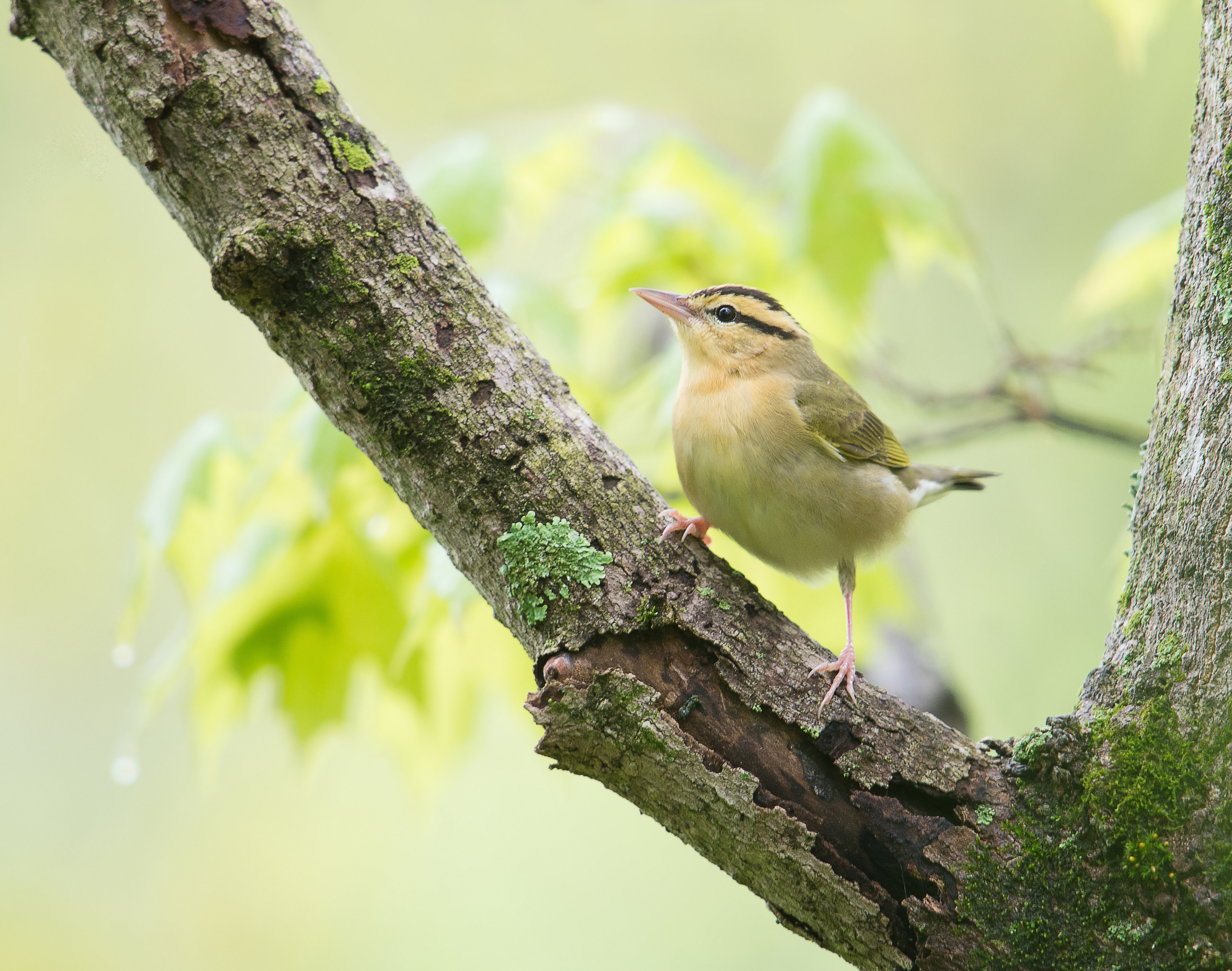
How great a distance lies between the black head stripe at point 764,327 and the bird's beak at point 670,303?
21cm

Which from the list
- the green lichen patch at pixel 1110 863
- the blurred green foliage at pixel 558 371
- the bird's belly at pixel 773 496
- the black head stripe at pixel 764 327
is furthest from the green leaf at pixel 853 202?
the green lichen patch at pixel 1110 863

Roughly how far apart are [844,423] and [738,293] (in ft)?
2.25

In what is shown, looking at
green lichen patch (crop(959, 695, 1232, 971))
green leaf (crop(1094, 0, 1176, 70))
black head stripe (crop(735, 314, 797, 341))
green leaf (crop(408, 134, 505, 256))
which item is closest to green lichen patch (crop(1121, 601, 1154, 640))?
green lichen patch (crop(959, 695, 1232, 971))

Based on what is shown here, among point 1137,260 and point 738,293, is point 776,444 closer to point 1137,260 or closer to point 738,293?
point 738,293

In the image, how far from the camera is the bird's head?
4012 mm

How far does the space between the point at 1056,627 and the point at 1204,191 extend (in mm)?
5994

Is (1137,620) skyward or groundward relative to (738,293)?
groundward

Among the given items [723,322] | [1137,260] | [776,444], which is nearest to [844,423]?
[776,444]

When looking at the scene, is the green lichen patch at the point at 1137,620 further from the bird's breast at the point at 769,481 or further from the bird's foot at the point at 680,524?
the bird's breast at the point at 769,481

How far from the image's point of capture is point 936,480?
15.2 feet

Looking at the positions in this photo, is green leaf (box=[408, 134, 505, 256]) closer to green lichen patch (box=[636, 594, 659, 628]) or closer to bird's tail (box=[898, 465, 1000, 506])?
green lichen patch (box=[636, 594, 659, 628])

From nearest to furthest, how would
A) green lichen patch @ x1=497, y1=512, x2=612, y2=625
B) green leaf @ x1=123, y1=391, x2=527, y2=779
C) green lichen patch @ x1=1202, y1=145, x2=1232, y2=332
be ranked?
green lichen patch @ x1=1202, y1=145, x2=1232, y2=332 → green lichen patch @ x1=497, y1=512, x2=612, y2=625 → green leaf @ x1=123, y1=391, x2=527, y2=779

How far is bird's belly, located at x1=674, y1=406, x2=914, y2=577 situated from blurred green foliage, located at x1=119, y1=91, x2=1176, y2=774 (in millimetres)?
244

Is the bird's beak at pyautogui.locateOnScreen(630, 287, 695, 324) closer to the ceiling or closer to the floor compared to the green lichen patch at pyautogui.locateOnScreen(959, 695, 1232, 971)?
→ closer to the ceiling
